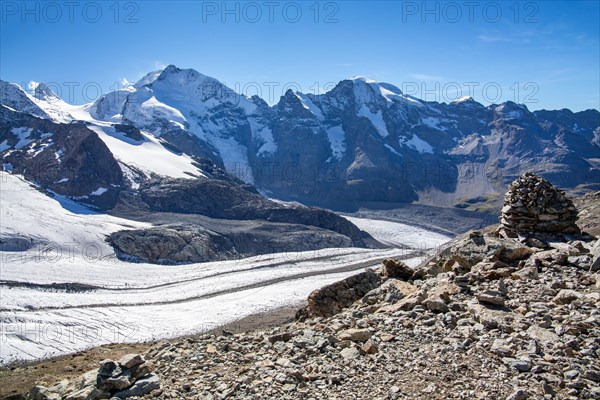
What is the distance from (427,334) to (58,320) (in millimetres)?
47264

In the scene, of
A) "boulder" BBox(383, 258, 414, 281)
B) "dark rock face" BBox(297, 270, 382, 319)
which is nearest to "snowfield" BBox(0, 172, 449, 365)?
"dark rock face" BBox(297, 270, 382, 319)

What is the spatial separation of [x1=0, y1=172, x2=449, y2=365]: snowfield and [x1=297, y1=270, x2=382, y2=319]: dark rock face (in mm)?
27809

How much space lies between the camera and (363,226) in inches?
7470

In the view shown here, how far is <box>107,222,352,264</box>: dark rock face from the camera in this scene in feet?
349

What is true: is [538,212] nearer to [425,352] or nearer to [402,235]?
[425,352]

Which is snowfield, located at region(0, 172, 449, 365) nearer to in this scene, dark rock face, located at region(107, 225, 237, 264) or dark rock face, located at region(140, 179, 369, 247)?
dark rock face, located at region(107, 225, 237, 264)

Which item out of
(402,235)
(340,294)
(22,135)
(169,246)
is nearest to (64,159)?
(22,135)

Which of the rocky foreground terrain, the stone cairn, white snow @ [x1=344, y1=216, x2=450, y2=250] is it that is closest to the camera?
the rocky foreground terrain

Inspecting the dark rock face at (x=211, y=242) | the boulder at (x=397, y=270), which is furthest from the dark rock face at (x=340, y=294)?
the dark rock face at (x=211, y=242)

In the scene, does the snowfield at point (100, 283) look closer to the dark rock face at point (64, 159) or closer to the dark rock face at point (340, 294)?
the dark rock face at point (64, 159)

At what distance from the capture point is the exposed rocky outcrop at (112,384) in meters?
12.4

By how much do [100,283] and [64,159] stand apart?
87270 millimetres

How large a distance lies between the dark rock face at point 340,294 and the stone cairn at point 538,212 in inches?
264

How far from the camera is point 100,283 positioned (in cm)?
7881
